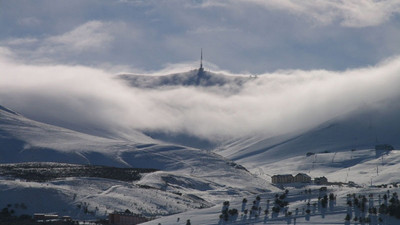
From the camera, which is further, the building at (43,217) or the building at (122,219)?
the building at (43,217)

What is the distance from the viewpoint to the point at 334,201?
87938 millimetres

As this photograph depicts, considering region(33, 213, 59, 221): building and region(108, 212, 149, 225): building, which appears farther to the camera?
region(33, 213, 59, 221): building

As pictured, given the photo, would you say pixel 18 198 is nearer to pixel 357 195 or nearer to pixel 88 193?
pixel 88 193

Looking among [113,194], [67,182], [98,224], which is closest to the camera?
[98,224]

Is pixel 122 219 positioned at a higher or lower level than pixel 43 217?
higher

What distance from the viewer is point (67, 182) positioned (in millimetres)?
172750

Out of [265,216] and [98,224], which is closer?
[265,216]

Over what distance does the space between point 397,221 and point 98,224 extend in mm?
56398

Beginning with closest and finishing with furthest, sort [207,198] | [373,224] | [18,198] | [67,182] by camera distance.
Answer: [373,224] → [18,198] → [67,182] → [207,198]

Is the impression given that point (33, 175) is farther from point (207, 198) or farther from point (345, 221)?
point (345, 221)

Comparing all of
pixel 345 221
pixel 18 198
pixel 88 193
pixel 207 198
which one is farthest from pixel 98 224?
pixel 207 198

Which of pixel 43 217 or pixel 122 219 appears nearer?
pixel 122 219

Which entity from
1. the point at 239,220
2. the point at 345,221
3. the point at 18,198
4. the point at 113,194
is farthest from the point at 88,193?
the point at 345,221

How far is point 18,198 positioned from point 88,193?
19185 mm
